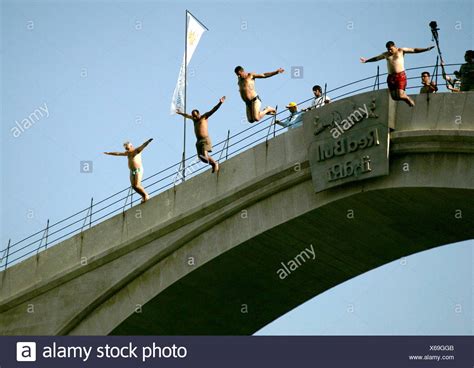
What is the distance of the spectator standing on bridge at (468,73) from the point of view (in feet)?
99.3

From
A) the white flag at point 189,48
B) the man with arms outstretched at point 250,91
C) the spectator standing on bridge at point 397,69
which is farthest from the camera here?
the white flag at point 189,48

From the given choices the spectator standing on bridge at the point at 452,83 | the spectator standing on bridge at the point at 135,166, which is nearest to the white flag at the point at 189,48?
the spectator standing on bridge at the point at 135,166

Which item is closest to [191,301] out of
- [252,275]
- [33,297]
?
[252,275]

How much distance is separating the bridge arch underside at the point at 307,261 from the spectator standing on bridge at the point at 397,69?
6.78 ft

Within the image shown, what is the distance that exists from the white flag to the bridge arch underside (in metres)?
7.80

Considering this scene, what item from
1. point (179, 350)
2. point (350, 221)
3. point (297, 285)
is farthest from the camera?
point (297, 285)

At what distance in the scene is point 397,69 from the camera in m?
30.3

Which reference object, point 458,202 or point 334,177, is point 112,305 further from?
point 458,202

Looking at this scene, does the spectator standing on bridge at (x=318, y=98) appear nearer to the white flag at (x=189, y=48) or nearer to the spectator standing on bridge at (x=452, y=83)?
the spectator standing on bridge at (x=452, y=83)

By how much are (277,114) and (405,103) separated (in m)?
4.06

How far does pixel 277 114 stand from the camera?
109 feet

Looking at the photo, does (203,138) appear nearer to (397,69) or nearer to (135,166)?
(135,166)

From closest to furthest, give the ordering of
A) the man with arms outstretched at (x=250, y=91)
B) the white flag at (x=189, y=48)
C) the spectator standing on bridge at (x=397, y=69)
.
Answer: the spectator standing on bridge at (x=397, y=69), the man with arms outstretched at (x=250, y=91), the white flag at (x=189, y=48)

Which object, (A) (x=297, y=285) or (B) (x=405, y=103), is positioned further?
(A) (x=297, y=285)
